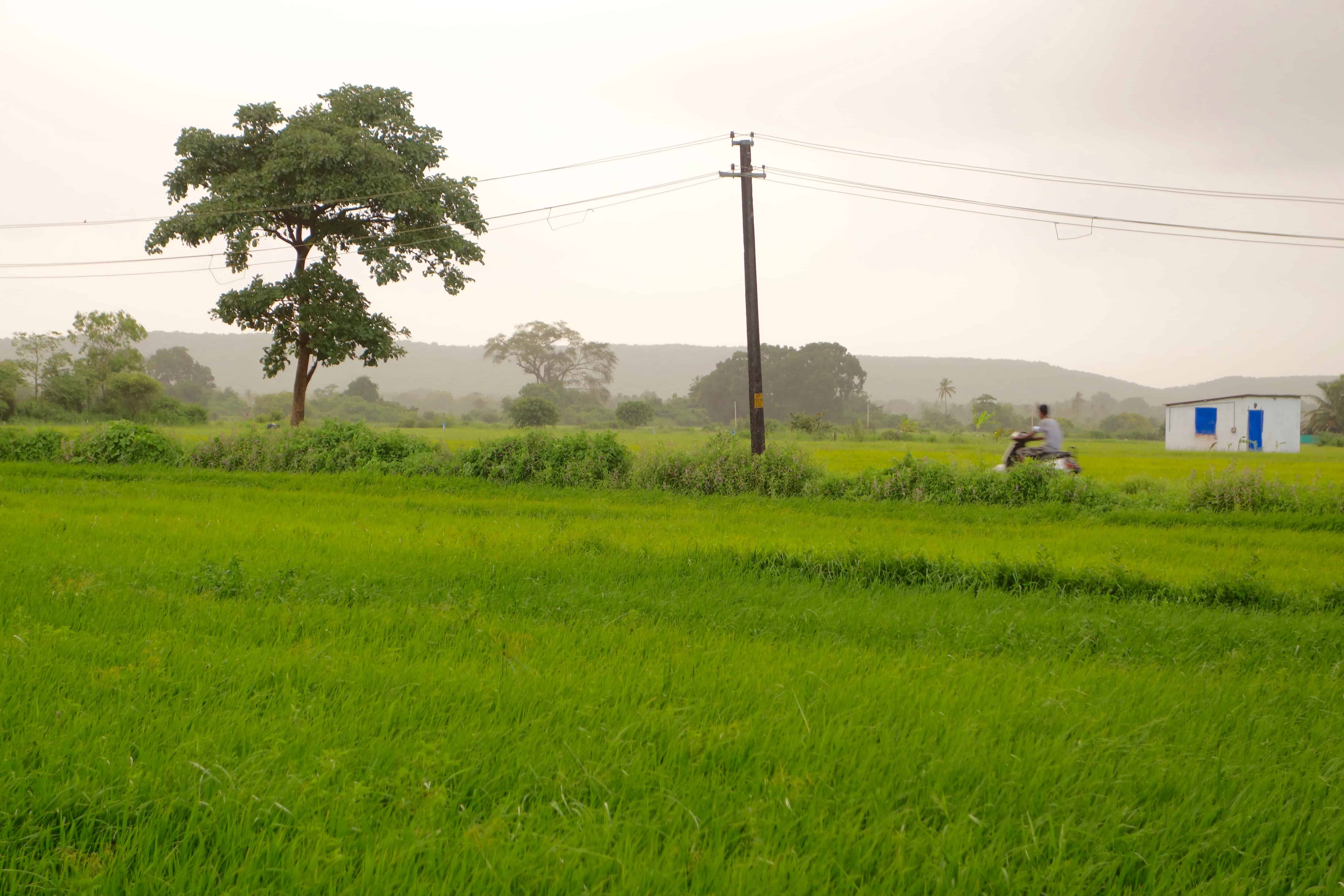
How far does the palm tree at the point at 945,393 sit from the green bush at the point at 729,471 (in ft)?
221

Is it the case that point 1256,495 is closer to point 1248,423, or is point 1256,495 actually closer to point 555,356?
point 1248,423

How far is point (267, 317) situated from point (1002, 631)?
26090 millimetres

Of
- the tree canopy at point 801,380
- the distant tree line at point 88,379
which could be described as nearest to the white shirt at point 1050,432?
the distant tree line at point 88,379

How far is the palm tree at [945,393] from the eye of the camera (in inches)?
3319

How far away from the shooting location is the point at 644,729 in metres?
3.49

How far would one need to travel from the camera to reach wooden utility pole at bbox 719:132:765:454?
17.6m

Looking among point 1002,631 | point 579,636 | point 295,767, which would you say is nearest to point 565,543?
point 579,636

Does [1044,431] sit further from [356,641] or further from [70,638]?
[70,638]

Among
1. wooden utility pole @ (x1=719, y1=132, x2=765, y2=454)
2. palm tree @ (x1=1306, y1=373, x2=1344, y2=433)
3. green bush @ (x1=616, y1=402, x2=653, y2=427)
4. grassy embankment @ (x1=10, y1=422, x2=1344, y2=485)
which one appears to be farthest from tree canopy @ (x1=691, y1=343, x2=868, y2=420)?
wooden utility pole @ (x1=719, y1=132, x2=765, y2=454)

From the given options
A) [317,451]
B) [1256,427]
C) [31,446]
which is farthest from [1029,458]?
[1256,427]

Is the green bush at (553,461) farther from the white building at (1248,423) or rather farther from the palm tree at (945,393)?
the palm tree at (945,393)

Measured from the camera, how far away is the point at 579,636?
16.7 feet

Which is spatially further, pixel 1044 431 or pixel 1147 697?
pixel 1044 431

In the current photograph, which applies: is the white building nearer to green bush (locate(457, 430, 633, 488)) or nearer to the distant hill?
green bush (locate(457, 430, 633, 488))
